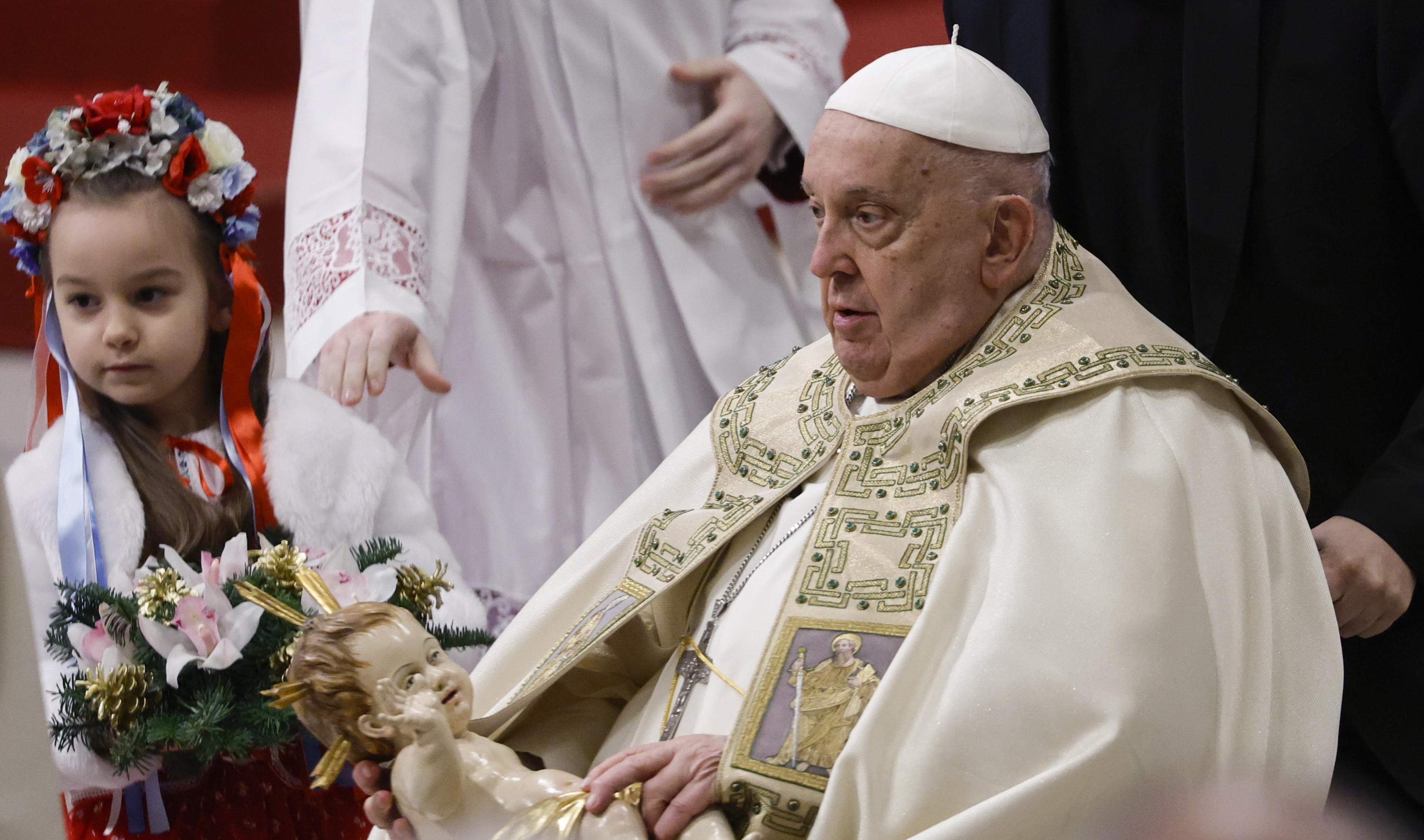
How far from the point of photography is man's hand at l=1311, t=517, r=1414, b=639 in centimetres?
228

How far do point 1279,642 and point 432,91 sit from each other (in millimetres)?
2100

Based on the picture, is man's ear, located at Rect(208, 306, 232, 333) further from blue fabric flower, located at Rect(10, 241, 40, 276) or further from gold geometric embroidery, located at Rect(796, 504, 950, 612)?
gold geometric embroidery, located at Rect(796, 504, 950, 612)

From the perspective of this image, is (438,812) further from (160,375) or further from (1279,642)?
(160,375)

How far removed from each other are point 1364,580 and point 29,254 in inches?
93.5

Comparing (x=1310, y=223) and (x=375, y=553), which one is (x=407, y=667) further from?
(x=1310, y=223)

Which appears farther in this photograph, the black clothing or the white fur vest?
the white fur vest

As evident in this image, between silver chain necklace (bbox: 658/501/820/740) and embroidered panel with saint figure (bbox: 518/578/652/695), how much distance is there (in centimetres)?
10

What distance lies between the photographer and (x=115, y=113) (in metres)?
2.88

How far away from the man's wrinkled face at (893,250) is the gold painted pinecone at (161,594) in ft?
3.50

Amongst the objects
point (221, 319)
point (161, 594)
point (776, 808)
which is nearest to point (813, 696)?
point (776, 808)

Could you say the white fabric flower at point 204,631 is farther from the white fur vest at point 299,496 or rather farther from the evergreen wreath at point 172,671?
the white fur vest at point 299,496

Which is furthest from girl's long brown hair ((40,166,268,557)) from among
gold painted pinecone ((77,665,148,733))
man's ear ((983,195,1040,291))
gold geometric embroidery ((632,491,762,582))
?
man's ear ((983,195,1040,291))

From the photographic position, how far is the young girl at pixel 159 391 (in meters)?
2.86

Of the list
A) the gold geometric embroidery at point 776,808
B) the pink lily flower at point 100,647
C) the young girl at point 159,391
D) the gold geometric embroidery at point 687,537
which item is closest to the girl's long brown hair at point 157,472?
the young girl at point 159,391
